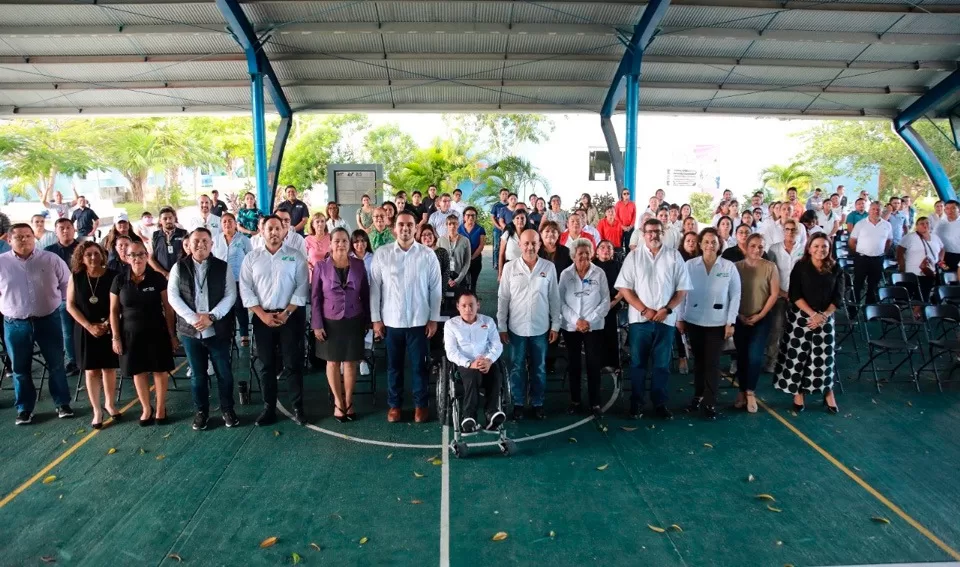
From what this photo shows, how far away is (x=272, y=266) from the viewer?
5.32 meters

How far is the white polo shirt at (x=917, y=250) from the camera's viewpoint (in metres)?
8.68

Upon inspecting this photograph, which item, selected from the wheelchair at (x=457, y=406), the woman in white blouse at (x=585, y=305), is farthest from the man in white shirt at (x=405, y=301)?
the woman in white blouse at (x=585, y=305)

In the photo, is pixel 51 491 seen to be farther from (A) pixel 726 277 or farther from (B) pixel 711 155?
(B) pixel 711 155

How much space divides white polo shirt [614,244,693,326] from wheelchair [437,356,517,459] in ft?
4.49

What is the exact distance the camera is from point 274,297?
17.5 ft

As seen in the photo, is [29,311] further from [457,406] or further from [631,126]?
[631,126]

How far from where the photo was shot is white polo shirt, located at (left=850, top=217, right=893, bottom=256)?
910 cm

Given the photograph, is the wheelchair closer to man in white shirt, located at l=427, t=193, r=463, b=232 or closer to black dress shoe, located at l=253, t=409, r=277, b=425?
black dress shoe, located at l=253, t=409, r=277, b=425

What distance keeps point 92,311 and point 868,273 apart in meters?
9.88

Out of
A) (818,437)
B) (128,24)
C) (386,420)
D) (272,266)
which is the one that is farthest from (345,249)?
(128,24)

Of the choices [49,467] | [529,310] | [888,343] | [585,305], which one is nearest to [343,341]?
[529,310]

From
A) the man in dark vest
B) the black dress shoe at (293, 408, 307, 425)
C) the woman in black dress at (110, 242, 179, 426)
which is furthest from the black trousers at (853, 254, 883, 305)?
the woman in black dress at (110, 242, 179, 426)

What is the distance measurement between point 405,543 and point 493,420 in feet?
4.44

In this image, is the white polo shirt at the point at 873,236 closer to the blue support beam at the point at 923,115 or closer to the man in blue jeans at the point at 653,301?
the man in blue jeans at the point at 653,301
